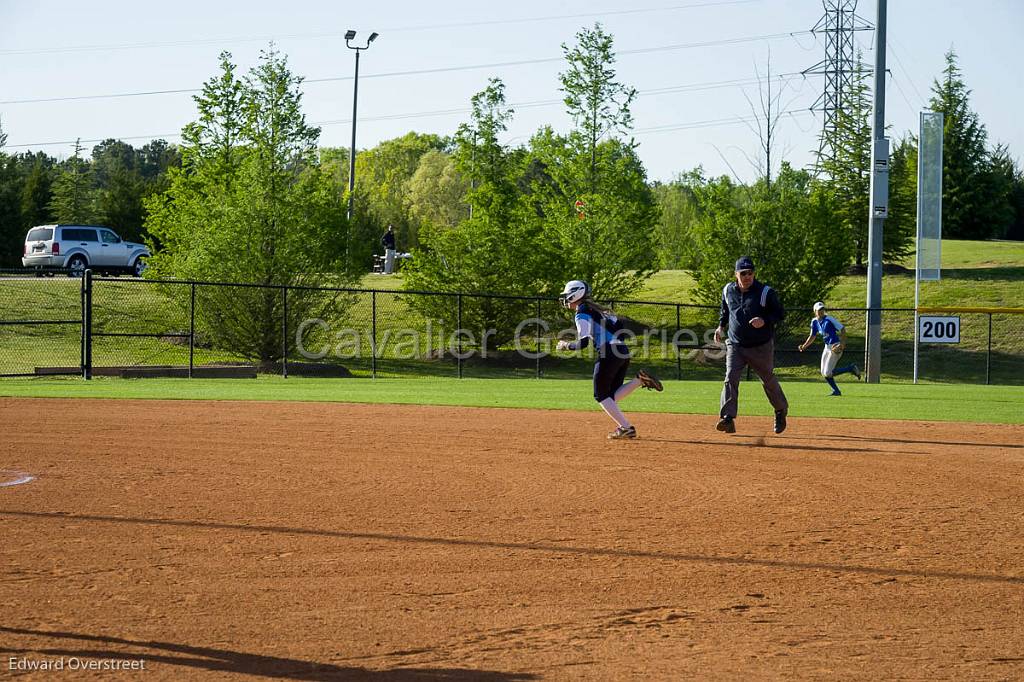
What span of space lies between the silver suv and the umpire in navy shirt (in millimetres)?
34648

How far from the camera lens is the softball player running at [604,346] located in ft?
39.2

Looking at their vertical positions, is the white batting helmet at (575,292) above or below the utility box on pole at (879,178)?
below

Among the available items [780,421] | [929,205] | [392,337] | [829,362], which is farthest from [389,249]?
[780,421]

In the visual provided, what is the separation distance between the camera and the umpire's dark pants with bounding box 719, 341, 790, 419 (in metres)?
12.4

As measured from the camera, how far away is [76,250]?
140 feet

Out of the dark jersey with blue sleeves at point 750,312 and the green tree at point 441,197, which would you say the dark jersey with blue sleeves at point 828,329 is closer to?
the dark jersey with blue sleeves at point 750,312

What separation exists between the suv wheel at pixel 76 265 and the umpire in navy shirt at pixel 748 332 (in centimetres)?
3558

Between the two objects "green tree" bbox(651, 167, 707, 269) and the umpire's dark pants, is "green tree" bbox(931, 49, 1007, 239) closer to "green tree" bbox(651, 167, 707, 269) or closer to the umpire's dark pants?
"green tree" bbox(651, 167, 707, 269)

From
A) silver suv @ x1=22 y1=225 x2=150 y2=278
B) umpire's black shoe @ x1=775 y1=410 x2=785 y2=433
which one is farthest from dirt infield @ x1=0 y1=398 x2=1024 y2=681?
silver suv @ x1=22 y1=225 x2=150 y2=278

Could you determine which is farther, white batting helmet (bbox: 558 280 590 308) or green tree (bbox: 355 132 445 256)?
green tree (bbox: 355 132 445 256)

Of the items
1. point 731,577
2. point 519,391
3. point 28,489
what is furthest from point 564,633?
point 519,391

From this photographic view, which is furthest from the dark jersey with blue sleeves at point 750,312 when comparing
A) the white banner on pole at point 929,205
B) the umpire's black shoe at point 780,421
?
the white banner on pole at point 929,205

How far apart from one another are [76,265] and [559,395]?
29.8 m

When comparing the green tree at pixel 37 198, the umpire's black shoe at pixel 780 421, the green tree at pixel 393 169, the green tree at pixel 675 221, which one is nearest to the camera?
the umpire's black shoe at pixel 780 421
